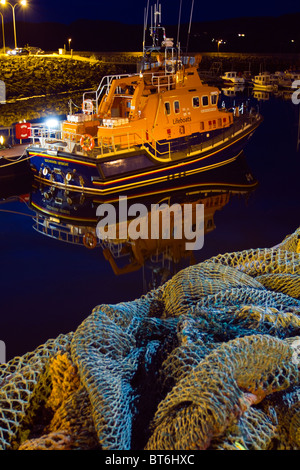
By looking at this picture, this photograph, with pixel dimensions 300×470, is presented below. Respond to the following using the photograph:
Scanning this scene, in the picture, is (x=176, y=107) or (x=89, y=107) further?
(x=89, y=107)

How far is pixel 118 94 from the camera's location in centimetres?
1587

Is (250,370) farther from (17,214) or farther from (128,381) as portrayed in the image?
(17,214)

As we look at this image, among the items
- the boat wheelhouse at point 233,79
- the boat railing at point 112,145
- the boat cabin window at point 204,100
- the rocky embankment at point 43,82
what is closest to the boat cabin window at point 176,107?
the boat railing at point 112,145

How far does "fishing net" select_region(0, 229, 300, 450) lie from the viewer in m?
2.24

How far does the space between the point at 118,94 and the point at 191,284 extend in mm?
13217

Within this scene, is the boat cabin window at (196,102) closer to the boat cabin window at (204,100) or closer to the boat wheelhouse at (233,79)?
the boat cabin window at (204,100)

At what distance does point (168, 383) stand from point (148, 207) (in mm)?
10962

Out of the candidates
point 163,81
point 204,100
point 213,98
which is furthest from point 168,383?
point 213,98

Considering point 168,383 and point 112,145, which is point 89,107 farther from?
point 168,383

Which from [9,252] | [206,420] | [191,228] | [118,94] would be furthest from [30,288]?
[118,94]

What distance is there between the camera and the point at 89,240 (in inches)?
454

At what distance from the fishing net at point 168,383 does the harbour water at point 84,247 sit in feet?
13.2

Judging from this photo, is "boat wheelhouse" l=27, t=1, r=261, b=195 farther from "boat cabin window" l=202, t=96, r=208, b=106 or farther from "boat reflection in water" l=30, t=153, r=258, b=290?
"boat reflection in water" l=30, t=153, r=258, b=290

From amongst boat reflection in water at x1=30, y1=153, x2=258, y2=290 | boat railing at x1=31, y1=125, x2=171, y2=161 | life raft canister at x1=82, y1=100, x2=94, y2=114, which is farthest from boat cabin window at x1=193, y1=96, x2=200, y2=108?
life raft canister at x1=82, y1=100, x2=94, y2=114
